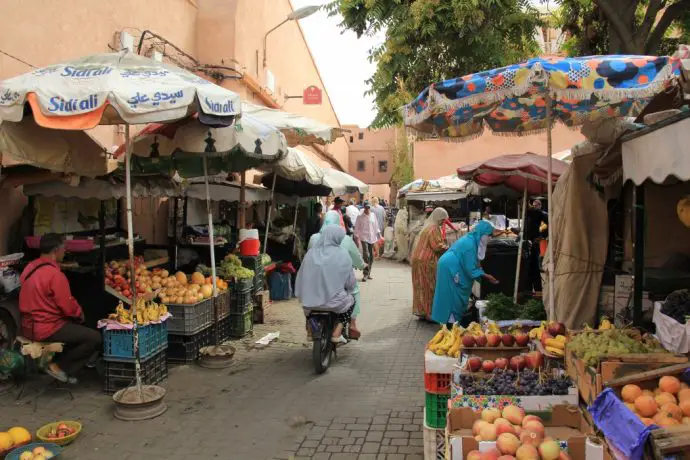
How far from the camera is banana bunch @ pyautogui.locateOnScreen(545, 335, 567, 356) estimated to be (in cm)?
471

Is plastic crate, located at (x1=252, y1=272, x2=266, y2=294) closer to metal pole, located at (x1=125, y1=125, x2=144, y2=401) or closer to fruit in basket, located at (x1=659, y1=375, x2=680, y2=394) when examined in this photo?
metal pole, located at (x1=125, y1=125, x2=144, y2=401)

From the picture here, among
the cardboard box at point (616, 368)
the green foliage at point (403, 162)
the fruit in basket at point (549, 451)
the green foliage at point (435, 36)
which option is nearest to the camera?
the fruit in basket at point (549, 451)

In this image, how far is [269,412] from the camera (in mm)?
5949

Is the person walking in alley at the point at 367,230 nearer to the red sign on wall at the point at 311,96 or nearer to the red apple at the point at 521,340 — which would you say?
the red sign on wall at the point at 311,96

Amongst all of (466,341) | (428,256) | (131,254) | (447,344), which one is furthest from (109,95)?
(428,256)

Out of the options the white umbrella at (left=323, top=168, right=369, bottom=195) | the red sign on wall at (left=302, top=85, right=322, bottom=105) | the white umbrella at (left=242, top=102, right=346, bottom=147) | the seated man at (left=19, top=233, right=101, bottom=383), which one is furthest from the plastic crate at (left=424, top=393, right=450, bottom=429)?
the red sign on wall at (left=302, top=85, right=322, bottom=105)

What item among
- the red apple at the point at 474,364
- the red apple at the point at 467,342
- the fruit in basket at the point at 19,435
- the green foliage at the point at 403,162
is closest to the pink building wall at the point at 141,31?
the fruit in basket at the point at 19,435

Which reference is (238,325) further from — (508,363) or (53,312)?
(508,363)

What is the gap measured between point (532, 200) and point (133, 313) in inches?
390

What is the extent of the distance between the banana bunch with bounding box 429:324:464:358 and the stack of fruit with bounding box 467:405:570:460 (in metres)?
1.19

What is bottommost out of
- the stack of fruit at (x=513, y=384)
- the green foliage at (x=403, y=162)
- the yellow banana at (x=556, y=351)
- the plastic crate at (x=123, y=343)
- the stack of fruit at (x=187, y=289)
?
the plastic crate at (x=123, y=343)

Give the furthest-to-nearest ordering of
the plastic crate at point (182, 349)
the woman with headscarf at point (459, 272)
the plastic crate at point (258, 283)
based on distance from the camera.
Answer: the plastic crate at point (258, 283) → the woman with headscarf at point (459, 272) → the plastic crate at point (182, 349)

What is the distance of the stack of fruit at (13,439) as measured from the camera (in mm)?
4668

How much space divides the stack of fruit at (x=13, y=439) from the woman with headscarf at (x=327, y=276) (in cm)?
332
